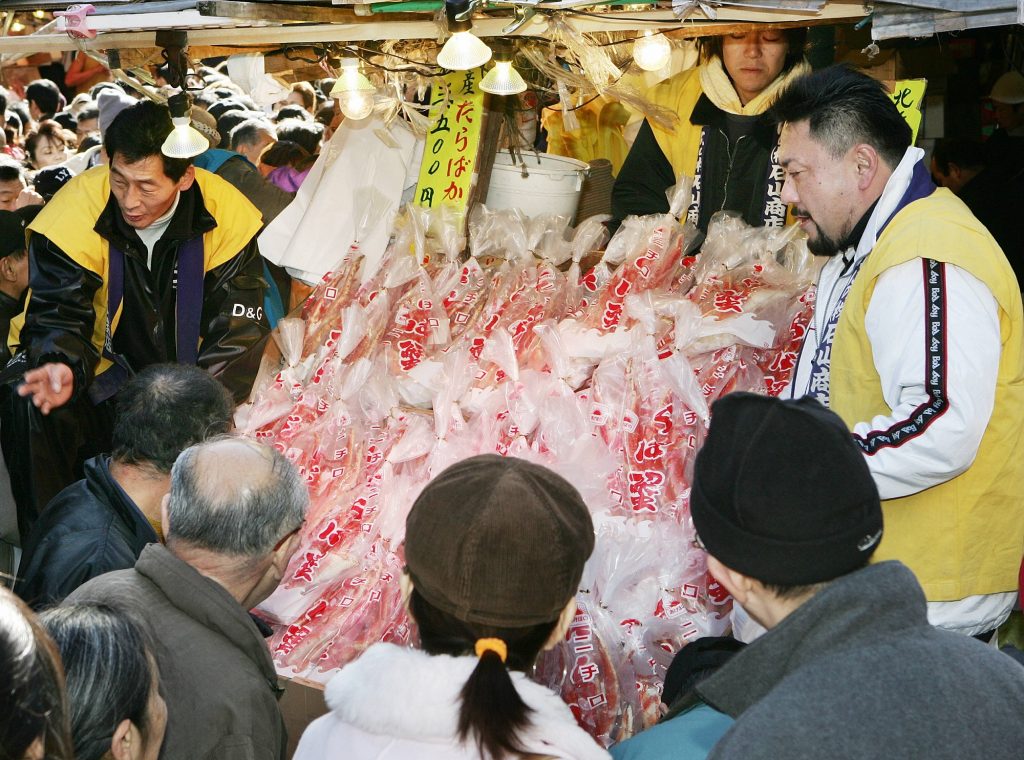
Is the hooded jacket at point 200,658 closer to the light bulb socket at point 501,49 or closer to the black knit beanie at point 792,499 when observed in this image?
the black knit beanie at point 792,499

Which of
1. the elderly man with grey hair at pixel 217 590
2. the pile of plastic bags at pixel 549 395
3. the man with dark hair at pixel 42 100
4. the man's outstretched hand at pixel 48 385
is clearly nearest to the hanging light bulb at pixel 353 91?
the pile of plastic bags at pixel 549 395

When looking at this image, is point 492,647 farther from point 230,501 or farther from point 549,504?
point 230,501

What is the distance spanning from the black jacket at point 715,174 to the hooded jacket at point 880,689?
105 inches

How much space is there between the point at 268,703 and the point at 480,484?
77 cm

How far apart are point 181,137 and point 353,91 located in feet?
2.15

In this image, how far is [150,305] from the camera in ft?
13.4

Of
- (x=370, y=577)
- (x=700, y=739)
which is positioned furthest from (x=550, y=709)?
(x=370, y=577)

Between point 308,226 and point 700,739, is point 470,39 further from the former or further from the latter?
point 700,739

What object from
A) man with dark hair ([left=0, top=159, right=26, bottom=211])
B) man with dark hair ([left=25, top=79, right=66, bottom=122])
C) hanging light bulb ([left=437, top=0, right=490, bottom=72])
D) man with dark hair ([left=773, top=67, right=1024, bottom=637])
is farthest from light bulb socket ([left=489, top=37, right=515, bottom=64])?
man with dark hair ([left=25, top=79, right=66, bottom=122])

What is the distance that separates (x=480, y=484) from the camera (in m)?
1.59

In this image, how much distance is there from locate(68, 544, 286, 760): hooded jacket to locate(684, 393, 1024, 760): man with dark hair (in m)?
0.91

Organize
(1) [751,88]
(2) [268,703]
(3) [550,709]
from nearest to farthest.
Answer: (3) [550,709], (2) [268,703], (1) [751,88]

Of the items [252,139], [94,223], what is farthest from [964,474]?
[252,139]

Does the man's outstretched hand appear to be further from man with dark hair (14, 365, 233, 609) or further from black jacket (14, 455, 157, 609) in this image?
black jacket (14, 455, 157, 609)
